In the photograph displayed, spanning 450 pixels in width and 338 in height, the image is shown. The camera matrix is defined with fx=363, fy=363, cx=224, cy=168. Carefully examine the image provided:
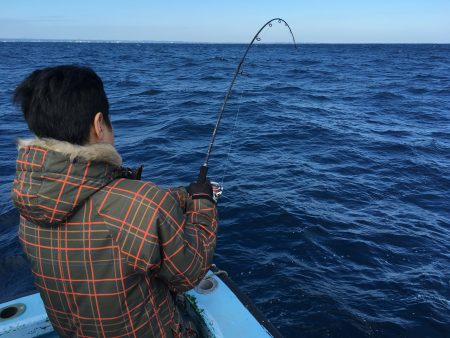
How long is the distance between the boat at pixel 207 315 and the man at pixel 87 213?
4.30ft

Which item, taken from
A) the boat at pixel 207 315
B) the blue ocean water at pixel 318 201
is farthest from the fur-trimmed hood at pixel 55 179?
the blue ocean water at pixel 318 201

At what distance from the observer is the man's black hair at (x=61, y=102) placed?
1.39m

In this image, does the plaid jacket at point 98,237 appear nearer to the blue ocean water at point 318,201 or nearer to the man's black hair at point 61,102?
the man's black hair at point 61,102

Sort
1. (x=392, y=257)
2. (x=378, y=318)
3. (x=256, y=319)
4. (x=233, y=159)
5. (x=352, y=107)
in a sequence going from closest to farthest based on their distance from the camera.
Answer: (x=256, y=319) < (x=378, y=318) < (x=392, y=257) < (x=233, y=159) < (x=352, y=107)

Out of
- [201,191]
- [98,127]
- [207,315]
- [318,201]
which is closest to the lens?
[98,127]

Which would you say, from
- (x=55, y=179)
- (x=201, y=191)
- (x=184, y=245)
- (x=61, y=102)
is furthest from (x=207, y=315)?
(x=61, y=102)

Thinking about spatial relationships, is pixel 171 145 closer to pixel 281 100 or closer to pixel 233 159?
pixel 233 159

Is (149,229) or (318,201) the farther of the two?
(318,201)

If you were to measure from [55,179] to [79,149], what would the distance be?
0.14 meters

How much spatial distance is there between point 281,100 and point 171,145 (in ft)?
26.3

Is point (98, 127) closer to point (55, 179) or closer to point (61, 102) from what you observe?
point (61, 102)

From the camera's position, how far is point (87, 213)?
1.41 m

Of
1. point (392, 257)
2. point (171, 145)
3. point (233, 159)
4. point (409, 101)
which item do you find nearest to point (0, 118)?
point (171, 145)

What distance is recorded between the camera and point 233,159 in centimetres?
883
